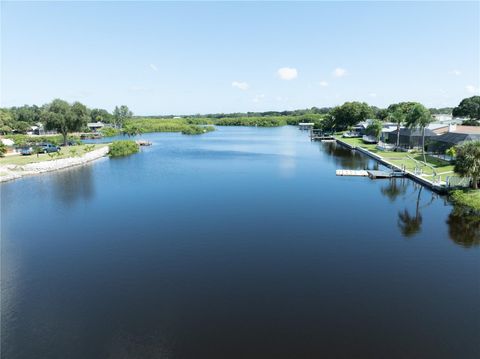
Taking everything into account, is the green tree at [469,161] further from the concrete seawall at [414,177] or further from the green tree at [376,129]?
the green tree at [376,129]

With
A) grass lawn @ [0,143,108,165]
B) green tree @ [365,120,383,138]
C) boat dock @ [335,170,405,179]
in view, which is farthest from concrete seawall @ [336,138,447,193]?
grass lawn @ [0,143,108,165]

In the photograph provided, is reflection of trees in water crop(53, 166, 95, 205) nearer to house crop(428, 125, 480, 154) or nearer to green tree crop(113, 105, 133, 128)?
house crop(428, 125, 480, 154)

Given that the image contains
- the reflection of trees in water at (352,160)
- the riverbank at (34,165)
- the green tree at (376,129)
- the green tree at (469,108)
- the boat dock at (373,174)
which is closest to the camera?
the boat dock at (373,174)

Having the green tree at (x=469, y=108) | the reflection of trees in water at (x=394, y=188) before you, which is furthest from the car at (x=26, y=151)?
the green tree at (x=469, y=108)

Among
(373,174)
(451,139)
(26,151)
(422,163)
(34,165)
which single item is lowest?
(373,174)

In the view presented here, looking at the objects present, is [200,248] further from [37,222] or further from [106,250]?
[37,222]

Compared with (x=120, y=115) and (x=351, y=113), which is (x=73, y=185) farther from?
(x=120, y=115)

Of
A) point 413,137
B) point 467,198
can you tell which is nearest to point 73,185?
point 467,198
